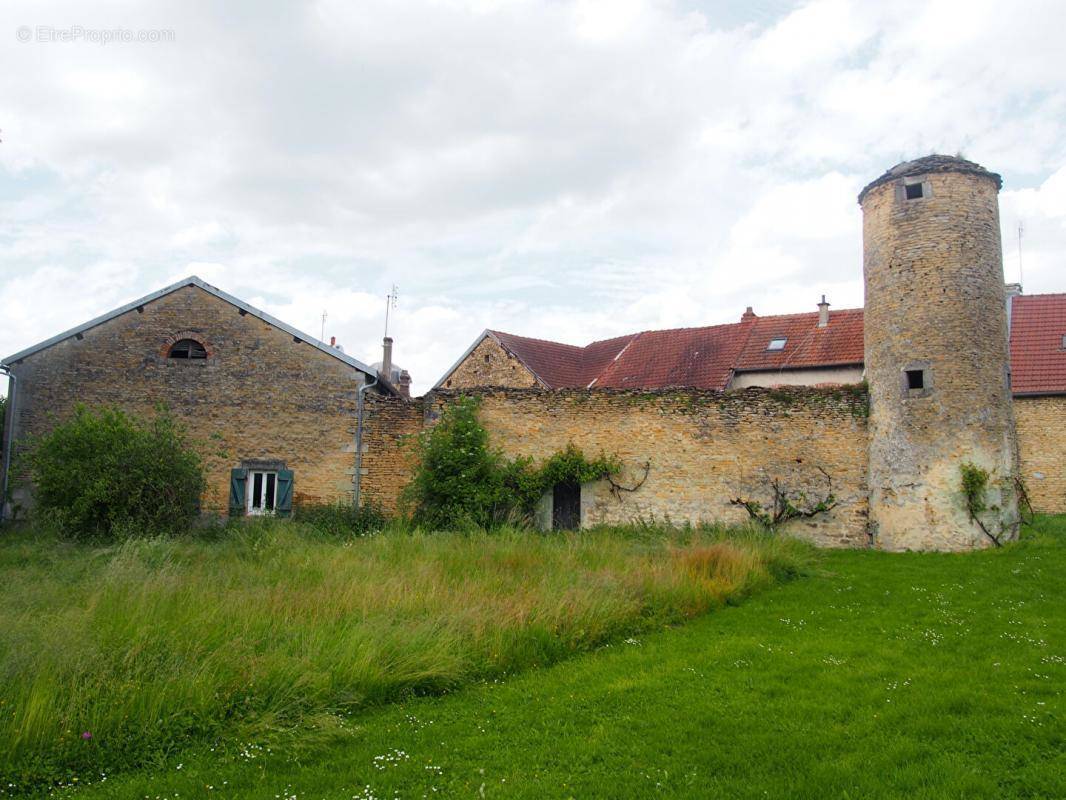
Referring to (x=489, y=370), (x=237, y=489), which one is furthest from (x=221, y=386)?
(x=489, y=370)

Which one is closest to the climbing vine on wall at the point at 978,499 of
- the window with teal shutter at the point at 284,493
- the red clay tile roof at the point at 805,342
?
the red clay tile roof at the point at 805,342

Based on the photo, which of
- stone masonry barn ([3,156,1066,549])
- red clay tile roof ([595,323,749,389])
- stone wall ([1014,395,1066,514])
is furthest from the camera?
red clay tile roof ([595,323,749,389])

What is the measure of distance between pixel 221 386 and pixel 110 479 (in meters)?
3.52

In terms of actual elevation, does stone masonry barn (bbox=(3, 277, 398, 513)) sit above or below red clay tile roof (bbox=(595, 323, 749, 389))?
below

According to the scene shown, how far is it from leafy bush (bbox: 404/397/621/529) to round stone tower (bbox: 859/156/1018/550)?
5.32m


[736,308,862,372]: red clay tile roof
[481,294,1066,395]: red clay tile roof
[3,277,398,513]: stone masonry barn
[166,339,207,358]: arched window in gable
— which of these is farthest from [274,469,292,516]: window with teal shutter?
[736,308,862,372]: red clay tile roof

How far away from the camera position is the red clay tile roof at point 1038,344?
62.2ft

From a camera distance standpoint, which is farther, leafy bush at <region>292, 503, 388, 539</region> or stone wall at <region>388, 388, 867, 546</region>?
leafy bush at <region>292, 503, 388, 539</region>

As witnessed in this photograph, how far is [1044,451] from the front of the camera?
1866cm

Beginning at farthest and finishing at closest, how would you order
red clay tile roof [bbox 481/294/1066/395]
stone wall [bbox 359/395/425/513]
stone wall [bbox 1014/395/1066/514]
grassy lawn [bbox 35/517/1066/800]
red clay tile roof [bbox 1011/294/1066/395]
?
red clay tile roof [bbox 481/294/1066/395]
red clay tile roof [bbox 1011/294/1066/395]
stone wall [bbox 1014/395/1066/514]
stone wall [bbox 359/395/425/513]
grassy lawn [bbox 35/517/1066/800]

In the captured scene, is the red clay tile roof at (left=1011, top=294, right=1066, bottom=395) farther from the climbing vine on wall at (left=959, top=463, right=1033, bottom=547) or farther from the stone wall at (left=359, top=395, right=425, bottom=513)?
the stone wall at (left=359, top=395, right=425, bottom=513)

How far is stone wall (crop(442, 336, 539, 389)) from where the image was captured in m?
25.5

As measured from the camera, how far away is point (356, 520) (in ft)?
50.7

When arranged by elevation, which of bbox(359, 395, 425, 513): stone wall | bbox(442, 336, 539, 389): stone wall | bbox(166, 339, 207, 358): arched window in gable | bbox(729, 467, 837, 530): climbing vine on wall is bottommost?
bbox(729, 467, 837, 530): climbing vine on wall
